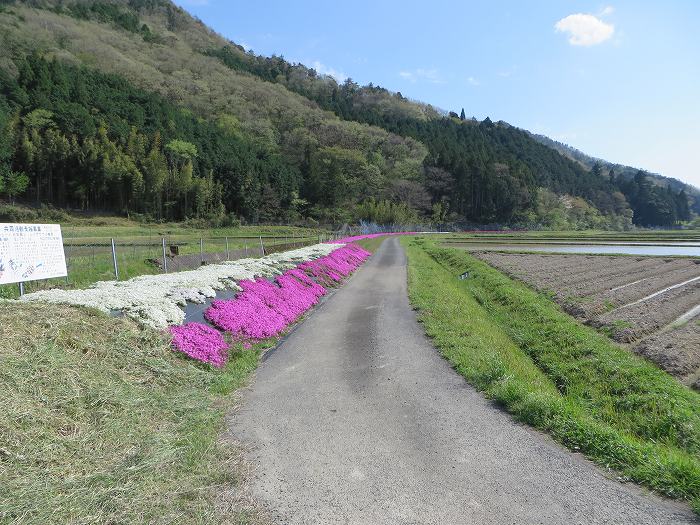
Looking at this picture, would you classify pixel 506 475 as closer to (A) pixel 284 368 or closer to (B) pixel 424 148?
(A) pixel 284 368

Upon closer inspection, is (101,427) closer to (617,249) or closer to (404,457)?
(404,457)

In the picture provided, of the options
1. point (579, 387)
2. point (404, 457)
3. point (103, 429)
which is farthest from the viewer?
point (579, 387)

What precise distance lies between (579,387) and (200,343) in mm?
7341

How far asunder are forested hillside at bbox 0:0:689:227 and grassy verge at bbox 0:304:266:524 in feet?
209

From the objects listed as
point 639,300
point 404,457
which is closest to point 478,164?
point 639,300

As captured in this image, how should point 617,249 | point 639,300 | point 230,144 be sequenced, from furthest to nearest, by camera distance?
point 230,144
point 617,249
point 639,300

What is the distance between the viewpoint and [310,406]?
6066 mm

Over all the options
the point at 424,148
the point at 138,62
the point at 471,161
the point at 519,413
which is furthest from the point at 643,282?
the point at 138,62

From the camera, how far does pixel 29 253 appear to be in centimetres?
796

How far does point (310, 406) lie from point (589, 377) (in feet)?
18.9

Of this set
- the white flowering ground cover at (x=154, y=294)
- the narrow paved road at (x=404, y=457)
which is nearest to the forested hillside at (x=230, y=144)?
the white flowering ground cover at (x=154, y=294)

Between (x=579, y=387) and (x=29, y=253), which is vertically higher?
(x=29, y=253)

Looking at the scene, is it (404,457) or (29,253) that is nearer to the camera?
(404,457)

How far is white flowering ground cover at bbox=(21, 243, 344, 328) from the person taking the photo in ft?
24.9
